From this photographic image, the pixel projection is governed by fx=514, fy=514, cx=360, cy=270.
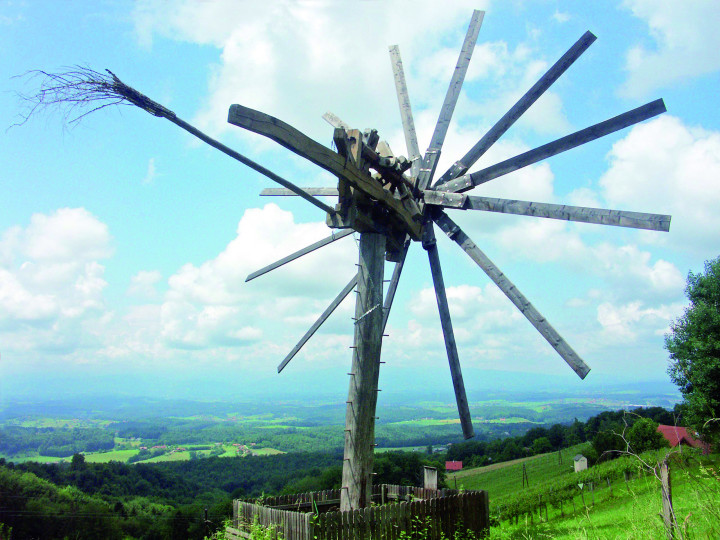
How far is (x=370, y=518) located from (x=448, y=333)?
300 cm

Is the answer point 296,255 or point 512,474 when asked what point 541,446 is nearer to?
point 512,474

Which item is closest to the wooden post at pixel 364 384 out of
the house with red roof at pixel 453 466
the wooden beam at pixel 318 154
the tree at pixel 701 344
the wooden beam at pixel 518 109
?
the wooden beam at pixel 318 154

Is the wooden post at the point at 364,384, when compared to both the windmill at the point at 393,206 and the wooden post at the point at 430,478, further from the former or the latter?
the wooden post at the point at 430,478

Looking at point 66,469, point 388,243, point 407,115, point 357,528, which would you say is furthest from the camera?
point 66,469

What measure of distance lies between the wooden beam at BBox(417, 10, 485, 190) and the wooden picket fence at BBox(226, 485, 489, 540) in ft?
16.5

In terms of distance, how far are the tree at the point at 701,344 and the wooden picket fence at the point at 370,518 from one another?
1580cm

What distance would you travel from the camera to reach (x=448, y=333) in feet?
27.4

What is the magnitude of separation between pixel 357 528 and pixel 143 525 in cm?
5364

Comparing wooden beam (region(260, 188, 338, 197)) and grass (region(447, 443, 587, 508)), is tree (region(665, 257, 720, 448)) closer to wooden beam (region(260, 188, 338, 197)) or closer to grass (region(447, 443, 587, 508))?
wooden beam (region(260, 188, 338, 197))


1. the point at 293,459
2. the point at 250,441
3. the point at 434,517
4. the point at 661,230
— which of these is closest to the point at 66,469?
the point at 293,459

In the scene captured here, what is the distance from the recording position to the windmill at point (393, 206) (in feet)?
19.6

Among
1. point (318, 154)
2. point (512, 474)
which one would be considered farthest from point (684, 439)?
point (512, 474)

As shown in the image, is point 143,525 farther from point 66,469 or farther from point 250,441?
point 250,441

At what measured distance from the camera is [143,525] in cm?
5103
